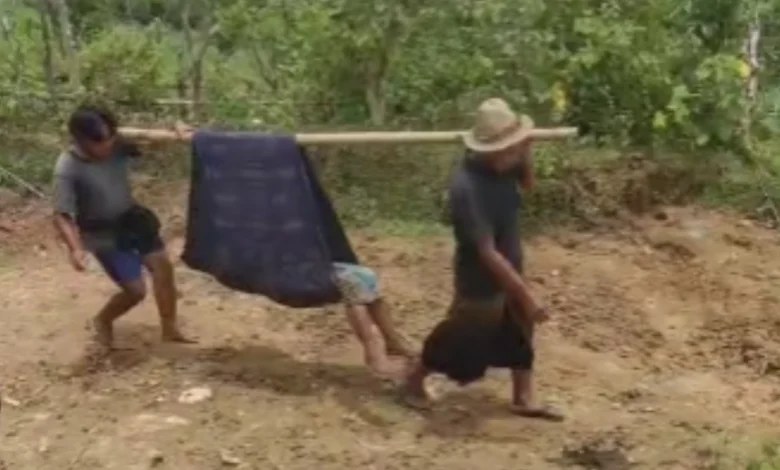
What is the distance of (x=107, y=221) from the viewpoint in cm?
646

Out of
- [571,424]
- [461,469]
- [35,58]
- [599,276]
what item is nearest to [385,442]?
[461,469]

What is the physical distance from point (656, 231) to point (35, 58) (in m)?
4.12

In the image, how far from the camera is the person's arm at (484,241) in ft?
18.8

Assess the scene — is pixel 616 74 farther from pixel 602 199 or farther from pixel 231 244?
pixel 231 244

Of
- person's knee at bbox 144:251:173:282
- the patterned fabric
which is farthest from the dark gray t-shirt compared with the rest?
person's knee at bbox 144:251:173:282

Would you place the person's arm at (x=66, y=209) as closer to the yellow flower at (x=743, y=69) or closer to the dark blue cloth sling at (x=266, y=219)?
the dark blue cloth sling at (x=266, y=219)

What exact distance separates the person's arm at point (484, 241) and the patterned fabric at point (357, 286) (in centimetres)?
63

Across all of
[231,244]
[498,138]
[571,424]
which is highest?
[498,138]

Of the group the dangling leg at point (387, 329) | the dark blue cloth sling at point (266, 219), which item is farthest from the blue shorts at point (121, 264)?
the dangling leg at point (387, 329)

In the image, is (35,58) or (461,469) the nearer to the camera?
(461,469)

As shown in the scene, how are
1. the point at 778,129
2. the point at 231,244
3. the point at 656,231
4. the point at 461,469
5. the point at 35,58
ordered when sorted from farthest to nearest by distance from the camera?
the point at 35,58 → the point at 778,129 → the point at 656,231 → the point at 231,244 → the point at 461,469

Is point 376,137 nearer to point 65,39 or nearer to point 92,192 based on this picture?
point 92,192

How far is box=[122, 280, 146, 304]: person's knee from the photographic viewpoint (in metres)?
6.52

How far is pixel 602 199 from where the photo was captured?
8.41 meters
